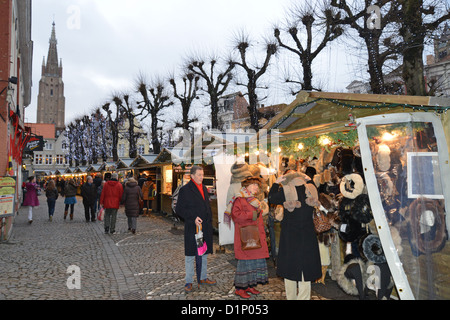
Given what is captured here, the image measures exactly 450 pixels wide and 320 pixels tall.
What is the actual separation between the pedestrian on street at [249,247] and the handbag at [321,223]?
88cm

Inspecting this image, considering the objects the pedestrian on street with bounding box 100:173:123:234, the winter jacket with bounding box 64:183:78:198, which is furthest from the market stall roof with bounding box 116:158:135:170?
the pedestrian on street with bounding box 100:173:123:234

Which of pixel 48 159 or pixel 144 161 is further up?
pixel 48 159

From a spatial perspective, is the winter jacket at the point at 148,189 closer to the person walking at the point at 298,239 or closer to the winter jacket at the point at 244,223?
the winter jacket at the point at 244,223

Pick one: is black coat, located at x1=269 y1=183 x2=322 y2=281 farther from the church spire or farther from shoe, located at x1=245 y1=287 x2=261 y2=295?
the church spire

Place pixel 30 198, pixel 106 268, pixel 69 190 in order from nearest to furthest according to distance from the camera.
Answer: pixel 106 268 → pixel 30 198 → pixel 69 190

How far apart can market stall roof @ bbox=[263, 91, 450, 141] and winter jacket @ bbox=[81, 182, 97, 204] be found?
30.0 feet

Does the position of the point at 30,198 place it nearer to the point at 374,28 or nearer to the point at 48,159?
the point at 374,28

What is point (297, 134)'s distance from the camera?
20.7 feet

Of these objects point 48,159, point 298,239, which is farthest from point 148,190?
point 48,159

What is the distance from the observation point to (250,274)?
456 centimetres

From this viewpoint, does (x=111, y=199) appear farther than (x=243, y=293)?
Yes

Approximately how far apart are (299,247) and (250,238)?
75 cm

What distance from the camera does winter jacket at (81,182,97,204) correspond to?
13.0 meters
